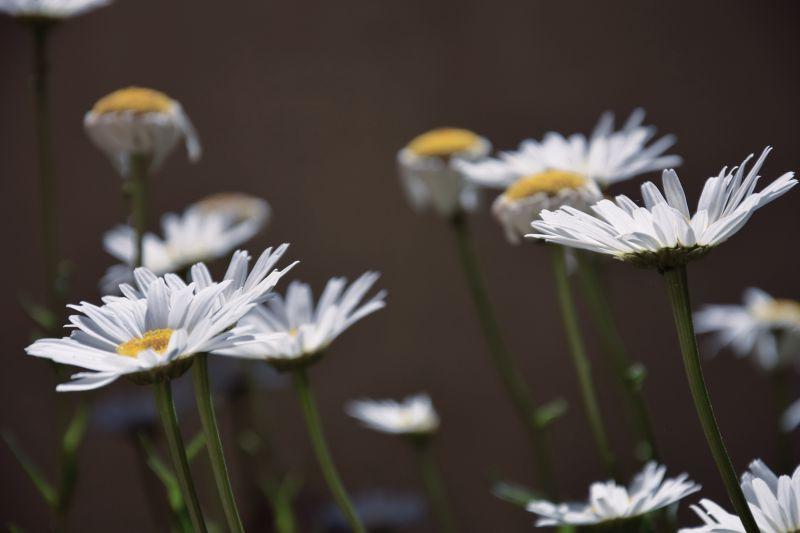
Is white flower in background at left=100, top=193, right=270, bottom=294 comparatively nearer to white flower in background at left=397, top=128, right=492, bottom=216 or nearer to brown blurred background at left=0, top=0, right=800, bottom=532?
white flower in background at left=397, top=128, right=492, bottom=216

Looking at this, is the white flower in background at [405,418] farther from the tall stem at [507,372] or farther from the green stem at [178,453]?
the green stem at [178,453]

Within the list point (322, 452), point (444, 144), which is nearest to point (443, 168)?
point (444, 144)

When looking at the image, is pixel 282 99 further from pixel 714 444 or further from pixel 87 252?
pixel 714 444

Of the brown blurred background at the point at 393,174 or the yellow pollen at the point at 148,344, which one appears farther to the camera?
the brown blurred background at the point at 393,174

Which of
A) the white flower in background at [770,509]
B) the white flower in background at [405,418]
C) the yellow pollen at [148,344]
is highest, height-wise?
the yellow pollen at [148,344]

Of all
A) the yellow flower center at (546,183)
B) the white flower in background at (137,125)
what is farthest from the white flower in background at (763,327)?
the white flower in background at (137,125)

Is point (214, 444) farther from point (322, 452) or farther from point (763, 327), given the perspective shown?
point (763, 327)

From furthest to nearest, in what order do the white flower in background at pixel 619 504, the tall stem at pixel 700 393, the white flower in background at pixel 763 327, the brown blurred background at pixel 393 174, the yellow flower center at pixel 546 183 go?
1. the brown blurred background at pixel 393 174
2. the white flower in background at pixel 763 327
3. the yellow flower center at pixel 546 183
4. the white flower in background at pixel 619 504
5. the tall stem at pixel 700 393

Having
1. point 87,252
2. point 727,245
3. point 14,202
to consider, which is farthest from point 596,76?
point 14,202
